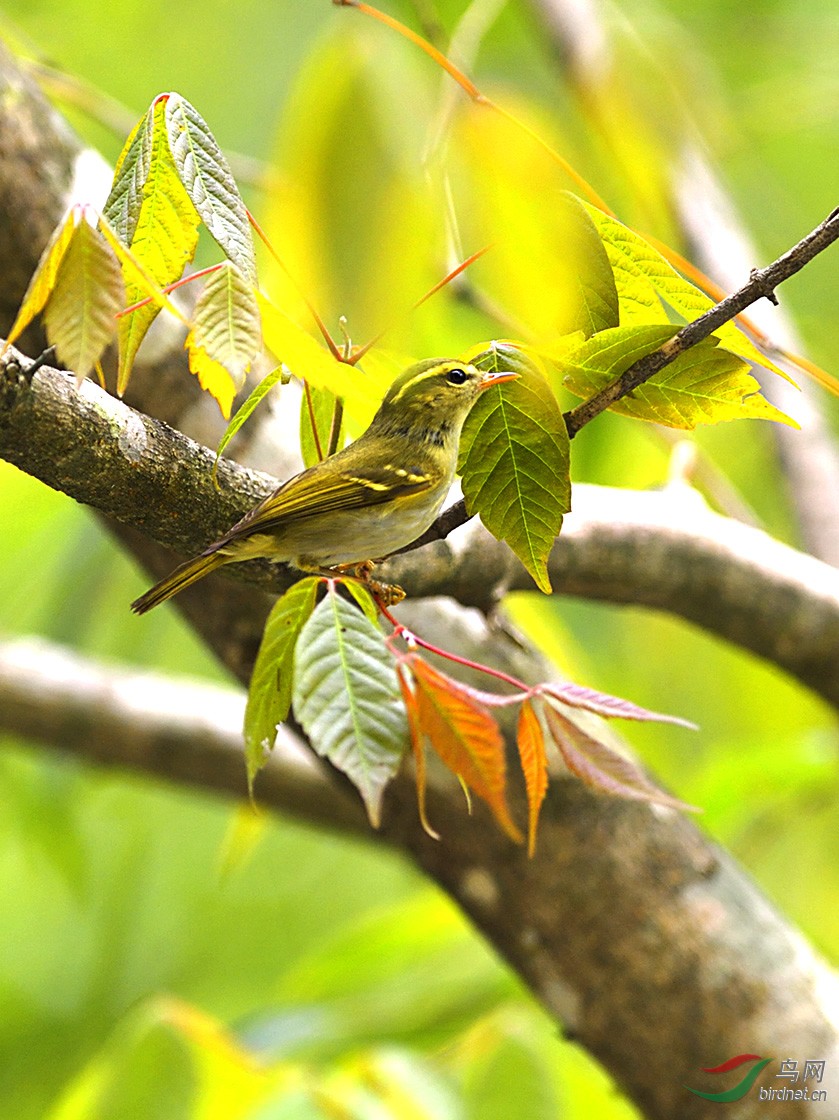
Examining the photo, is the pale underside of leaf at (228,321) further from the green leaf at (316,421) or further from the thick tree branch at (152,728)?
the thick tree branch at (152,728)

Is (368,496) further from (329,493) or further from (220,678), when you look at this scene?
(220,678)

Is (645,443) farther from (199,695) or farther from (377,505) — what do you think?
(377,505)

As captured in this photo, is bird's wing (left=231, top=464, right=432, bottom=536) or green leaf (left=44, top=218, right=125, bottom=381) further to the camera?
bird's wing (left=231, top=464, right=432, bottom=536)

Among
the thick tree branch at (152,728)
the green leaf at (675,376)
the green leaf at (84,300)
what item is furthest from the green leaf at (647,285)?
the thick tree branch at (152,728)

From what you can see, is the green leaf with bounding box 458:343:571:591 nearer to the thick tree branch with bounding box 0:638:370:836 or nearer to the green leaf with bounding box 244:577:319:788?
the green leaf with bounding box 244:577:319:788

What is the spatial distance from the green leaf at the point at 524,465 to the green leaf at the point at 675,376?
3 centimetres

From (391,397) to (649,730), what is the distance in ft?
4.90

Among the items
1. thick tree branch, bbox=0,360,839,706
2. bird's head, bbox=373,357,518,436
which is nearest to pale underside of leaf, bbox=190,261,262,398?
thick tree branch, bbox=0,360,839,706

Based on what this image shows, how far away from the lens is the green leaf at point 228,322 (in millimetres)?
429

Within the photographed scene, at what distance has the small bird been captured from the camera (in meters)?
0.63

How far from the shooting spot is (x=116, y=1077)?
101cm

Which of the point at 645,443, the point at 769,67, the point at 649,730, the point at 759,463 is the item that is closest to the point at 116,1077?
the point at 649,730

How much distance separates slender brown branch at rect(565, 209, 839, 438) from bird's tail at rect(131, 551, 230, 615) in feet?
0.73

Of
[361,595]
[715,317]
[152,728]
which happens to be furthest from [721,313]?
[152,728]
